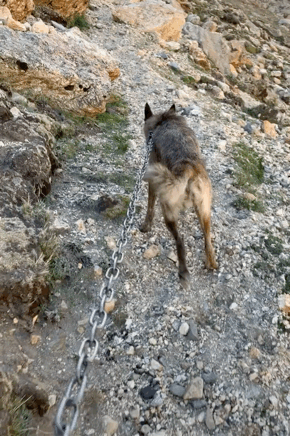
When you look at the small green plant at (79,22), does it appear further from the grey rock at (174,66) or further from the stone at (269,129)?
the stone at (269,129)

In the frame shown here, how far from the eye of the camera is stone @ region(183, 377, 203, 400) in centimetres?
330

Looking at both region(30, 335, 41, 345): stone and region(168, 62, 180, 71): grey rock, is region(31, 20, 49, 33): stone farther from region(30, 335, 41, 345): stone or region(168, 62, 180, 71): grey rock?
region(30, 335, 41, 345): stone

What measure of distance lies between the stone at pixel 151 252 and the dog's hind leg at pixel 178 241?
0.37 meters

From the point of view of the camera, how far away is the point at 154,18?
43.9 feet

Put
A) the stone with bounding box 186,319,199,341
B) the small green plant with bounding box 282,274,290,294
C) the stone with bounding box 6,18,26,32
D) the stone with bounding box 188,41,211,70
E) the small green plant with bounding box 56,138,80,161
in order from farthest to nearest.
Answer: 1. the stone with bounding box 188,41,211,70
2. the stone with bounding box 6,18,26,32
3. the small green plant with bounding box 56,138,80,161
4. the small green plant with bounding box 282,274,290,294
5. the stone with bounding box 186,319,199,341

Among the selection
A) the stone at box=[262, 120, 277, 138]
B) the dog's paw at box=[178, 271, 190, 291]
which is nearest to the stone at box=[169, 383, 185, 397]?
the dog's paw at box=[178, 271, 190, 291]

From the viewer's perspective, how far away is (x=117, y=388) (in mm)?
3316

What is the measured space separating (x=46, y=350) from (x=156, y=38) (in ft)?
39.0

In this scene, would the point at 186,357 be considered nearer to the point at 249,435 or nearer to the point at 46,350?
the point at 249,435

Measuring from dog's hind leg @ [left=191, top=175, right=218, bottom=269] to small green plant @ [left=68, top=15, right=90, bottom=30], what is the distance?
9175 millimetres

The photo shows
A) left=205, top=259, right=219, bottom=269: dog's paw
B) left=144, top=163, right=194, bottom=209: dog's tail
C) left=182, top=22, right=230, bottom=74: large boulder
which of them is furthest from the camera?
left=182, top=22, right=230, bottom=74: large boulder

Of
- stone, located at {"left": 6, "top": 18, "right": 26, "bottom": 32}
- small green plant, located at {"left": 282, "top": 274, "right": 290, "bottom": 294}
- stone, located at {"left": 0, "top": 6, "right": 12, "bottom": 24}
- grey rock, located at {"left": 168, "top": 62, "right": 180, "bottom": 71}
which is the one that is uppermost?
small green plant, located at {"left": 282, "top": 274, "right": 290, "bottom": 294}

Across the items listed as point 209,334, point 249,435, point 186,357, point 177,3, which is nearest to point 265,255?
point 209,334

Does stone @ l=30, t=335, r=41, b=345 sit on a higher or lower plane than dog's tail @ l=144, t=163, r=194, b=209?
lower
